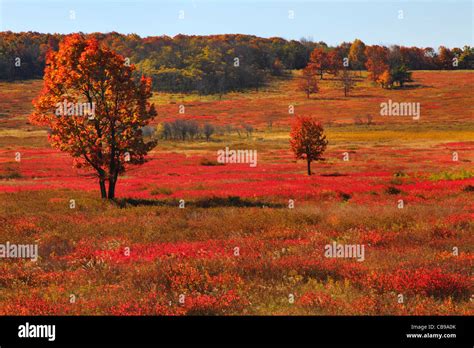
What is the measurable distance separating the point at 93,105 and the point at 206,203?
8477mm

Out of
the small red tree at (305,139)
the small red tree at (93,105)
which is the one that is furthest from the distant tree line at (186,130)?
the small red tree at (93,105)

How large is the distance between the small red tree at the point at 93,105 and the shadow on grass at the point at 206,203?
2.60 meters

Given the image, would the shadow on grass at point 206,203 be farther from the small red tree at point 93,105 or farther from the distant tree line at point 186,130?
the distant tree line at point 186,130

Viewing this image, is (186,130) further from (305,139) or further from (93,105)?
(93,105)

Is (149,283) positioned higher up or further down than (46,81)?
further down

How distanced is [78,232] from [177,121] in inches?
3810

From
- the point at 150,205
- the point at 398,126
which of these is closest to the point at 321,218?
the point at 150,205

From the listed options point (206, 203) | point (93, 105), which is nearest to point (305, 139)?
point (206, 203)

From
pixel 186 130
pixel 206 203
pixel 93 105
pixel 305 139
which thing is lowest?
pixel 206 203

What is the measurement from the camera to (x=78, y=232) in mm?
16359

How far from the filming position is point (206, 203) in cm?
2423

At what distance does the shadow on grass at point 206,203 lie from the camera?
2364 centimetres
